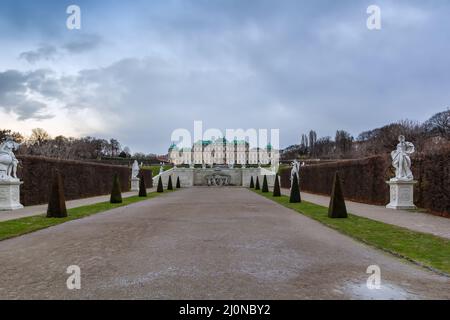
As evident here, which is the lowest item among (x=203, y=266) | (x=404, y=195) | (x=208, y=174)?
(x=208, y=174)

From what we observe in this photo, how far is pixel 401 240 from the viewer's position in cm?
768

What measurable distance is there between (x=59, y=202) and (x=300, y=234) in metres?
7.32

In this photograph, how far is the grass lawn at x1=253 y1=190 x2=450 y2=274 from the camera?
19.5 feet

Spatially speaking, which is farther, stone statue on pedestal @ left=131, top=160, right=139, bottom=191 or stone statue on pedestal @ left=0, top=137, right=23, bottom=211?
stone statue on pedestal @ left=131, top=160, right=139, bottom=191

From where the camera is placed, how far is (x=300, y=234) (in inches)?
341

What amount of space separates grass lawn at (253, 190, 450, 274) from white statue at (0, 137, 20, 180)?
1174 cm

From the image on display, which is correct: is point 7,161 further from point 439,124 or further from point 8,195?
point 439,124

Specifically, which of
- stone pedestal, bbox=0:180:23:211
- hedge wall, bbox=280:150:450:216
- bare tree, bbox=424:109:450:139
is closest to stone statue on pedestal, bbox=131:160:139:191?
hedge wall, bbox=280:150:450:216

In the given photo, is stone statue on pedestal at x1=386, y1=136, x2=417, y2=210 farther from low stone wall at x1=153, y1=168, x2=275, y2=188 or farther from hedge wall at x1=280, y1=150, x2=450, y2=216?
low stone wall at x1=153, y1=168, x2=275, y2=188

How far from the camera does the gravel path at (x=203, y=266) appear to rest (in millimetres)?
4219

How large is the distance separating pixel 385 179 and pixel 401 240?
10076mm

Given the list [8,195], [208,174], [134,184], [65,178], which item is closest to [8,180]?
[8,195]
